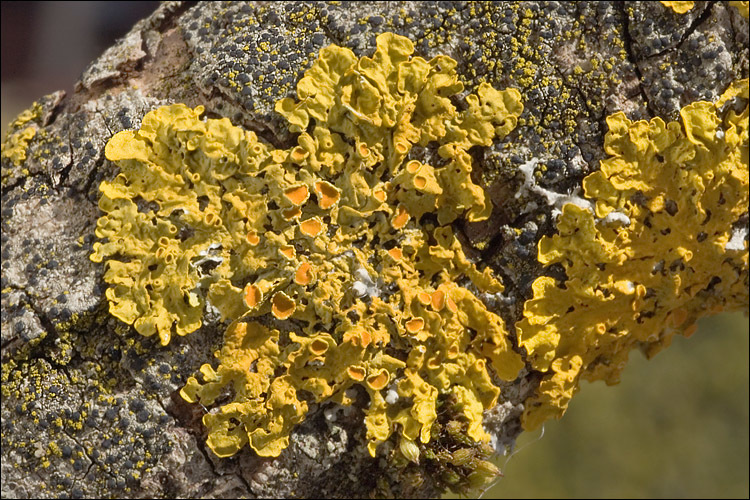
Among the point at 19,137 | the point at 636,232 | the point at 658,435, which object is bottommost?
the point at 658,435

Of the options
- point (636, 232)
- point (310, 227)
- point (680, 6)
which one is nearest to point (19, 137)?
point (310, 227)

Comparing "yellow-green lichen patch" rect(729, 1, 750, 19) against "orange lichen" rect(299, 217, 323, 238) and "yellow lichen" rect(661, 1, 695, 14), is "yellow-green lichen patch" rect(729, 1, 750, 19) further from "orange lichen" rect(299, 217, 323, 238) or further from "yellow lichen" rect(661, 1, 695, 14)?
"orange lichen" rect(299, 217, 323, 238)

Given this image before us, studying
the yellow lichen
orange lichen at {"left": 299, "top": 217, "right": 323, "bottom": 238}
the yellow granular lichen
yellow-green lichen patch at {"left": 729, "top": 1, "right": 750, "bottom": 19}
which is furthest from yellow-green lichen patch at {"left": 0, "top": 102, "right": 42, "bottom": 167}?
yellow-green lichen patch at {"left": 729, "top": 1, "right": 750, "bottom": 19}

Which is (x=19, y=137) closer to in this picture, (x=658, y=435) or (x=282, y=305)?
(x=282, y=305)

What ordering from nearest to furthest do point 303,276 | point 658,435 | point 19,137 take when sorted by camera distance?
point 303,276 < point 19,137 < point 658,435

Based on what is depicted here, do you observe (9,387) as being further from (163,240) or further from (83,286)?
(163,240)
